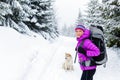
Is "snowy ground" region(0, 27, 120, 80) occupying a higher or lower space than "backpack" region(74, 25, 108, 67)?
lower

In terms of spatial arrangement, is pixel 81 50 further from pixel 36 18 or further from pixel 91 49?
pixel 36 18

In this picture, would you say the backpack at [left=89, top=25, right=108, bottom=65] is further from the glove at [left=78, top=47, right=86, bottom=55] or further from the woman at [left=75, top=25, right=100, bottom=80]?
the glove at [left=78, top=47, right=86, bottom=55]


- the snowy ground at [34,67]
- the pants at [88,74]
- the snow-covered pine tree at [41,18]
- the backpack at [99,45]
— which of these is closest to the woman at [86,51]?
the pants at [88,74]

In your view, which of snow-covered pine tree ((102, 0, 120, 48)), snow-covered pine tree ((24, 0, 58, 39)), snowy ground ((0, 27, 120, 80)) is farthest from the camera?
snow-covered pine tree ((24, 0, 58, 39))

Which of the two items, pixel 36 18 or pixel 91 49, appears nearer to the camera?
pixel 91 49

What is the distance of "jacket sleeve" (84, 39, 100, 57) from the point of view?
5.93 m

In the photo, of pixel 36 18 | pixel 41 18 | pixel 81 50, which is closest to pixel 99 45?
pixel 81 50

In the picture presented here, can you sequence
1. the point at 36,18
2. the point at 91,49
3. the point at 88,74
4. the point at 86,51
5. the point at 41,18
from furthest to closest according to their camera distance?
the point at 41,18
the point at 36,18
the point at 88,74
the point at 86,51
the point at 91,49

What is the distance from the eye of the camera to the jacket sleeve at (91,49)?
5.93 m

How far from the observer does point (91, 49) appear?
598cm

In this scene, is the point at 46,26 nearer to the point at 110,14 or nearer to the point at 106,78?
the point at 110,14

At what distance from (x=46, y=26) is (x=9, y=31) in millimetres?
11596

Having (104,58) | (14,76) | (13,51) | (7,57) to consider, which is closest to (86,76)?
(104,58)

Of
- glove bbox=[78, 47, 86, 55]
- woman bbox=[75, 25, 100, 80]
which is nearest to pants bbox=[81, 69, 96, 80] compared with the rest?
woman bbox=[75, 25, 100, 80]
